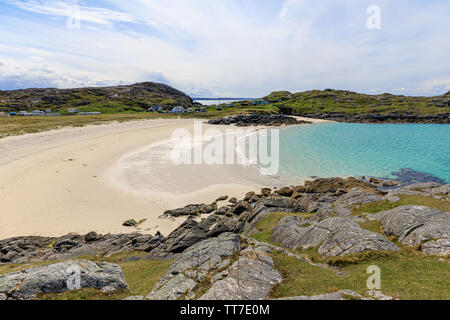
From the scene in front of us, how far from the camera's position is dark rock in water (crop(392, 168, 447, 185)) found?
121 ft

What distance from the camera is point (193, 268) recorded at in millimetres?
11164

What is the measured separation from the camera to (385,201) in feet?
67.1

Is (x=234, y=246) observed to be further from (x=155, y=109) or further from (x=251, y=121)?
(x=155, y=109)

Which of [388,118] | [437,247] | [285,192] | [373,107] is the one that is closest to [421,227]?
[437,247]

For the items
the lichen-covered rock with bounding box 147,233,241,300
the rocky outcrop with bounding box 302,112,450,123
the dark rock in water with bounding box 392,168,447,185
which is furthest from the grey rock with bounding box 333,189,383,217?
the rocky outcrop with bounding box 302,112,450,123

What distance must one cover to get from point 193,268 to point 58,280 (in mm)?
6271

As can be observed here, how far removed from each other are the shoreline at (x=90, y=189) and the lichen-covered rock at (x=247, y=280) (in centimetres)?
1464

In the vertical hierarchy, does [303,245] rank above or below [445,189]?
below

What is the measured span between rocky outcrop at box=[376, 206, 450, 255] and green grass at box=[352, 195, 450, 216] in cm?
213

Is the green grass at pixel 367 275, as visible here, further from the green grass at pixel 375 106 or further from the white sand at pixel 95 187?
the green grass at pixel 375 106

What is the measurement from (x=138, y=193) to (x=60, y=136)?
55.5m
